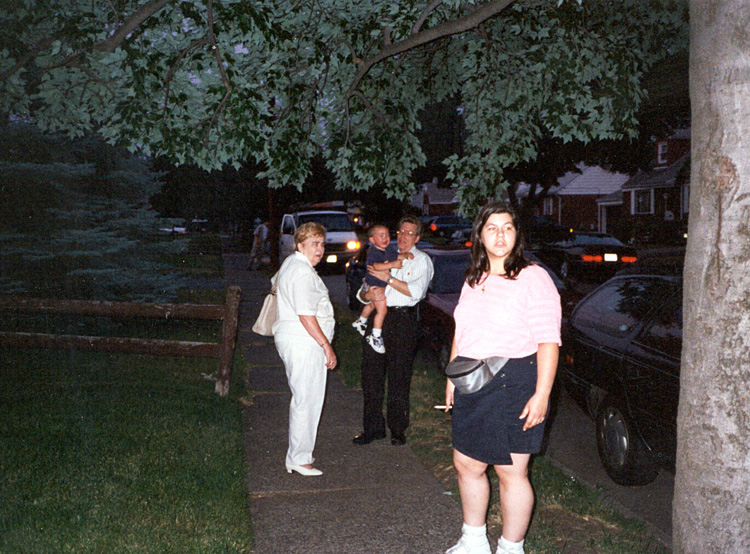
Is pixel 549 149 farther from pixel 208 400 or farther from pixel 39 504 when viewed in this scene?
pixel 39 504

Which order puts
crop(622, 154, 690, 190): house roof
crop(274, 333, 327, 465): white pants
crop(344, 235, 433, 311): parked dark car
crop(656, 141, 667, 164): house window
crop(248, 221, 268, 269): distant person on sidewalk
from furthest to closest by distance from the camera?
crop(656, 141, 667, 164): house window, crop(622, 154, 690, 190): house roof, crop(248, 221, 268, 269): distant person on sidewalk, crop(344, 235, 433, 311): parked dark car, crop(274, 333, 327, 465): white pants

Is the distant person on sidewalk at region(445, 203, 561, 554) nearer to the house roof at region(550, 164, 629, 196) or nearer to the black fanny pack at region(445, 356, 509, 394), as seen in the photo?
the black fanny pack at region(445, 356, 509, 394)

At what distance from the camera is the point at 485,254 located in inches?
154

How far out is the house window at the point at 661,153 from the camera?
45531mm

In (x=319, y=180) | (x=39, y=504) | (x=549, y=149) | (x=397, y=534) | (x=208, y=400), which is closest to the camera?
(x=397, y=534)

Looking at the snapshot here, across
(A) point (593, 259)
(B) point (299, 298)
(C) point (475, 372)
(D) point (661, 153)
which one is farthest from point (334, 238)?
(D) point (661, 153)

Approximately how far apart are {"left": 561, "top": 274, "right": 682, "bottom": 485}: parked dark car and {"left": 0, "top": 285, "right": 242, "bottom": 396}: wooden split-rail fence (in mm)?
3681

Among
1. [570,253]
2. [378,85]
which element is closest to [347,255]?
[570,253]

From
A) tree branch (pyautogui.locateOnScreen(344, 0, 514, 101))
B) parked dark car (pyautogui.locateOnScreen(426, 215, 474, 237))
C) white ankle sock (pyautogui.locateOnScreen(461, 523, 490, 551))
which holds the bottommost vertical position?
parked dark car (pyautogui.locateOnScreen(426, 215, 474, 237))

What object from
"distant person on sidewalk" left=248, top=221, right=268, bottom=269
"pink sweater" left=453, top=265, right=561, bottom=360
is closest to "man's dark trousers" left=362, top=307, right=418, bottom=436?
"pink sweater" left=453, top=265, right=561, bottom=360

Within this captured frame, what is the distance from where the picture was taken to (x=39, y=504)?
16.0 ft

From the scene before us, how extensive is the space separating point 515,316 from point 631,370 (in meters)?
2.00

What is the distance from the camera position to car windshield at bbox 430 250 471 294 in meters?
9.79

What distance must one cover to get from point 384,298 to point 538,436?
2716 mm
